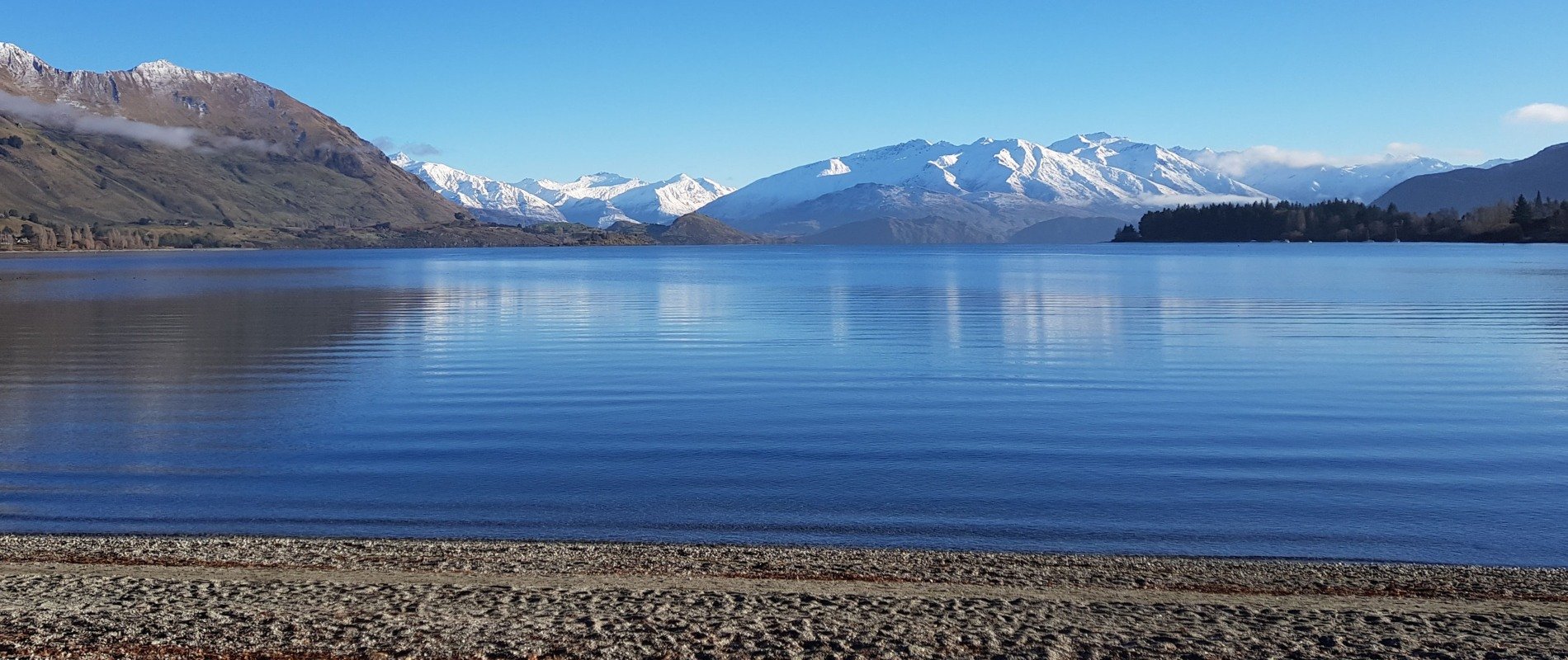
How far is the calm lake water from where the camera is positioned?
15992mm

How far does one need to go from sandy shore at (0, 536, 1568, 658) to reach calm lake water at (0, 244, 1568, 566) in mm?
1451

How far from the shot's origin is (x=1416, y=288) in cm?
7556

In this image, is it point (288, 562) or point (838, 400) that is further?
point (838, 400)

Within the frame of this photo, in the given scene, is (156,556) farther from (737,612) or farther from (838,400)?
(838,400)

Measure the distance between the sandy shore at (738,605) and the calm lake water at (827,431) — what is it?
1451mm

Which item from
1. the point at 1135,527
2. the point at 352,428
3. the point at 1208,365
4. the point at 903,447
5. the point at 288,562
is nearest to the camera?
the point at 288,562

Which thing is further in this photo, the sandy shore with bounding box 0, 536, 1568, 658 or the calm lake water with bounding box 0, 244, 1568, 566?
the calm lake water with bounding box 0, 244, 1568, 566

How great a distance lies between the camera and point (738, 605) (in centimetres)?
1113

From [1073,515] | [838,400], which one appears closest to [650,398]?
[838,400]

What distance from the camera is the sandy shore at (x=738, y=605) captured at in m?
9.80

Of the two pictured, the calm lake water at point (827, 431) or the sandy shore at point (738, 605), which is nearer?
the sandy shore at point (738, 605)

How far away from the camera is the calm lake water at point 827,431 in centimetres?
1599

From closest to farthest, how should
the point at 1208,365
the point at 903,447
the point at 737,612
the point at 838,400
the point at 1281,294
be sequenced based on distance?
the point at 737,612 < the point at 903,447 < the point at 838,400 < the point at 1208,365 < the point at 1281,294

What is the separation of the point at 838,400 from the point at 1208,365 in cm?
1280
